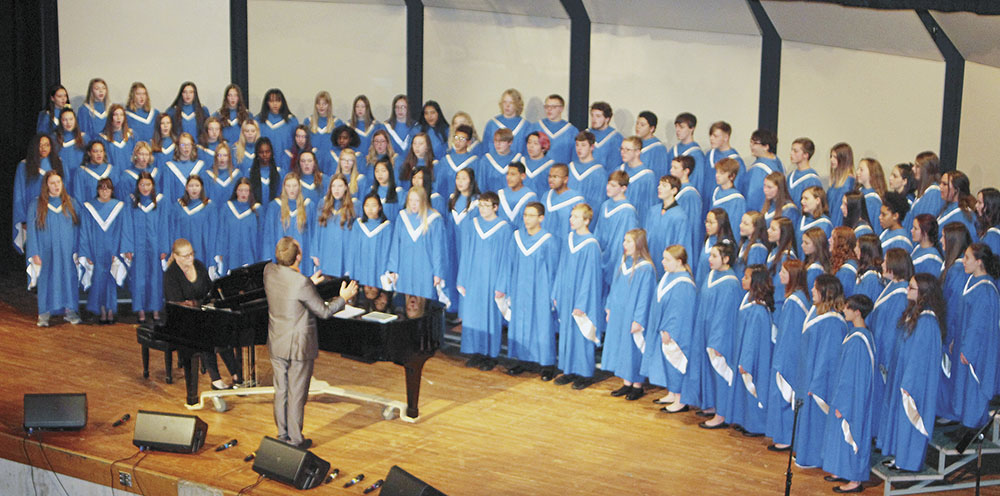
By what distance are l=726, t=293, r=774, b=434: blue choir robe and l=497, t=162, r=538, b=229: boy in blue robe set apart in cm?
223

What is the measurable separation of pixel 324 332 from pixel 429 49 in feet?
17.5

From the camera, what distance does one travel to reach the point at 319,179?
10312 millimetres

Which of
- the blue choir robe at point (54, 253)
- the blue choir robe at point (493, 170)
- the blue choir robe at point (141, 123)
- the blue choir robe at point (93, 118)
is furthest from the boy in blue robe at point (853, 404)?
the blue choir robe at point (93, 118)

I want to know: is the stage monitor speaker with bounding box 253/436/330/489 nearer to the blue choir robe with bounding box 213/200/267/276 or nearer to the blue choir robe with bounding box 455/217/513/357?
the blue choir robe with bounding box 455/217/513/357

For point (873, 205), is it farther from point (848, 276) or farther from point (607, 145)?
point (607, 145)

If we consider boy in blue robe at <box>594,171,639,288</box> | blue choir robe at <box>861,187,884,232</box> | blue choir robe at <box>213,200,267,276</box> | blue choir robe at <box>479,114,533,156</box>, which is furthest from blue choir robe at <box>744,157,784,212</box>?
blue choir robe at <box>213,200,267,276</box>

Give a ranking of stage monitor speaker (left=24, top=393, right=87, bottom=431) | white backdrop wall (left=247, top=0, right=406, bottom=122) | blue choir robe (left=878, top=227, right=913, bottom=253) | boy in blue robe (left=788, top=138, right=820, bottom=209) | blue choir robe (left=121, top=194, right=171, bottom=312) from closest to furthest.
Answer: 1. stage monitor speaker (left=24, top=393, right=87, bottom=431)
2. blue choir robe (left=878, top=227, right=913, bottom=253)
3. boy in blue robe (left=788, top=138, right=820, bottom=209)
4. blue choir robe (left=121, top=194, right=171, bottom=312)
5. white backdrop wall (left=247, top=0, right=406, bottom=122)

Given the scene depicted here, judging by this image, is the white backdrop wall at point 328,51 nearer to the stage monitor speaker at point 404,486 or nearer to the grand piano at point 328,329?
the grand piano at point 328,329

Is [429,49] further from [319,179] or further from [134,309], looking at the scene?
[134,309]

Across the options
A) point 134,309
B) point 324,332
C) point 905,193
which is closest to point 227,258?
point 134,309

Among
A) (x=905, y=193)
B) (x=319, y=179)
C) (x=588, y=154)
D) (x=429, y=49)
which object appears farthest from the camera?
(x=429, y=49)

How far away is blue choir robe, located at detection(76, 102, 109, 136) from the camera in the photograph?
1148 cm

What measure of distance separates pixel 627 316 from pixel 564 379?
0.81 metres

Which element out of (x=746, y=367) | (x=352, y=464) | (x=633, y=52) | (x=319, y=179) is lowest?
(x=352, y=464)
